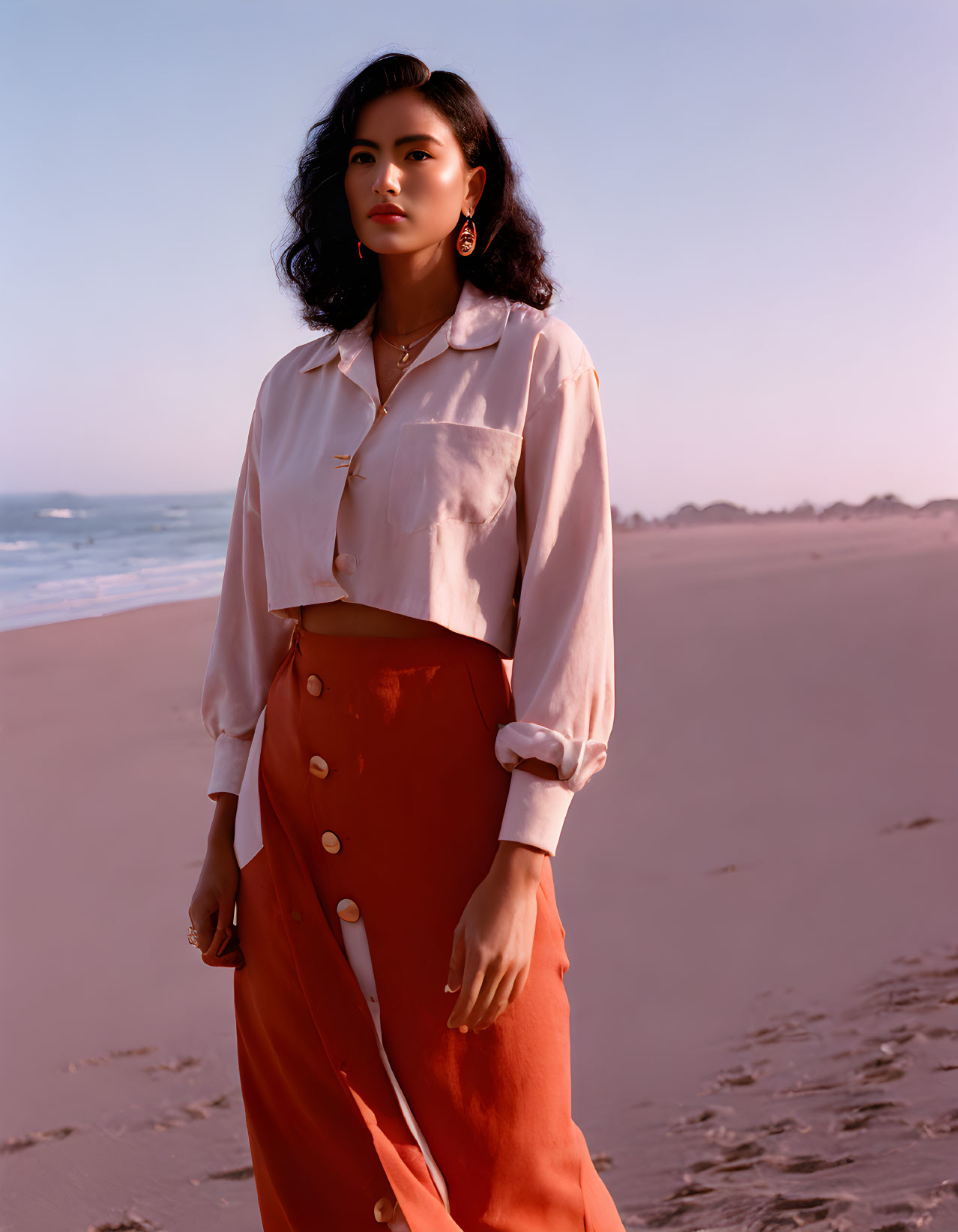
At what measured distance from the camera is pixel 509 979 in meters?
1.21

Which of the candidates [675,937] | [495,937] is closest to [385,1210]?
[495,937]

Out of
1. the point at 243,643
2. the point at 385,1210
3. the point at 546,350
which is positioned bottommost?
the point at 385,1210

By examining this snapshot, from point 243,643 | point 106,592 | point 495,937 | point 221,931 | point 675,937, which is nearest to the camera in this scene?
point 495,937

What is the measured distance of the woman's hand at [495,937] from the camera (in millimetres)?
1182

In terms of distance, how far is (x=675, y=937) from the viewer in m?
3.55

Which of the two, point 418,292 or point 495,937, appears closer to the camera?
point 495,937

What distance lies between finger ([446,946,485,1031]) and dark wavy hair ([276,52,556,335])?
0.84m

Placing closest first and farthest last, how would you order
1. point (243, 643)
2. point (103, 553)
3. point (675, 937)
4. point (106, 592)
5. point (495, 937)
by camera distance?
point (495, 937)
point (243, 643)
point (675, 937)
point (106, 592)
point (103, 553)

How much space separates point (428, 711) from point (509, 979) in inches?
12.3

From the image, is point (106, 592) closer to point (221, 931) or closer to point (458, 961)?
point (221, 931)

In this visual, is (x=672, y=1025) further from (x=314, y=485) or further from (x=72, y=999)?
(x=314, y=485)

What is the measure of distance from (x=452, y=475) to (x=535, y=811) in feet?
1.28

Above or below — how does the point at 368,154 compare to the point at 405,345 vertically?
above

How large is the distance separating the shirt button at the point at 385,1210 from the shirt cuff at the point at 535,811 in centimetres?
43
